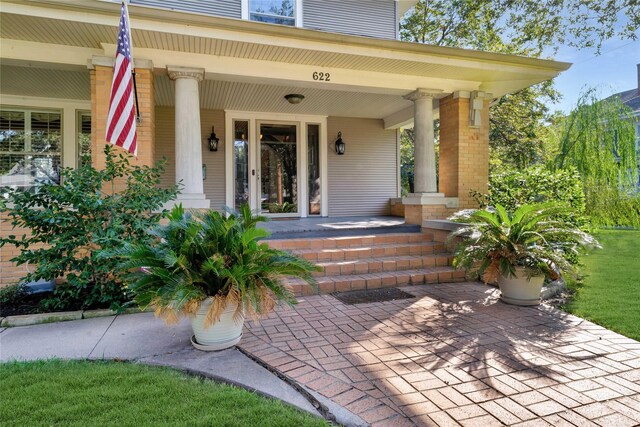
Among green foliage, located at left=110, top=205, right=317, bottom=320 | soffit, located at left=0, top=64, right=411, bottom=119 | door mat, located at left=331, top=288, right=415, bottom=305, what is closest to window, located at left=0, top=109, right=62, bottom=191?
soffit, located at left=0, top=64, right=411, bottom=119

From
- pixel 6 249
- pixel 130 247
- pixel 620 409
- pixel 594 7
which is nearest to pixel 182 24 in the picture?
pixel 130 247

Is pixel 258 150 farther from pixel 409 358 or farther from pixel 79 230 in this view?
pixel 409 358

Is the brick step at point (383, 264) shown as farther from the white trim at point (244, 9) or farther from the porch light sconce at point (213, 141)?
the white trim at point (244, 9)

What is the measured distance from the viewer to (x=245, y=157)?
8375 millimetres

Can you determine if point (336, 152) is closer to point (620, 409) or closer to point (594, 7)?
point (594, 7)

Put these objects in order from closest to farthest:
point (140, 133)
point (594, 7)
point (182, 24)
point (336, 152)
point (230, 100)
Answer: point (182, 24) < point (140, 133) < point (230, 100) < point (594, 7) < point (336, 152)

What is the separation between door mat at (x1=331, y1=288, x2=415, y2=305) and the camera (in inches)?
170

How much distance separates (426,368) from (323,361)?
28.5 inches

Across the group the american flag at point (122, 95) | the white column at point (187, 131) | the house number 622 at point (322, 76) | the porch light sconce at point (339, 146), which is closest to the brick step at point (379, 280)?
the white column at point (187, 131)

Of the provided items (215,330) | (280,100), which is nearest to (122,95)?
(215,330)

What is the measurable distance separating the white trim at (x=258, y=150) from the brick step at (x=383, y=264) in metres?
3.54

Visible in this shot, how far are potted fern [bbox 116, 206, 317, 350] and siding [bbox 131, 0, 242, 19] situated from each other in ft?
15.8

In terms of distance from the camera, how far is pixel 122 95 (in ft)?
12.4

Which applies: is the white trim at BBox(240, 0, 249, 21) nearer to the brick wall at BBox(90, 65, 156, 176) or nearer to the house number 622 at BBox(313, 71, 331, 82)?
the house number 622 at BBox(313, 71, 331, 82)
